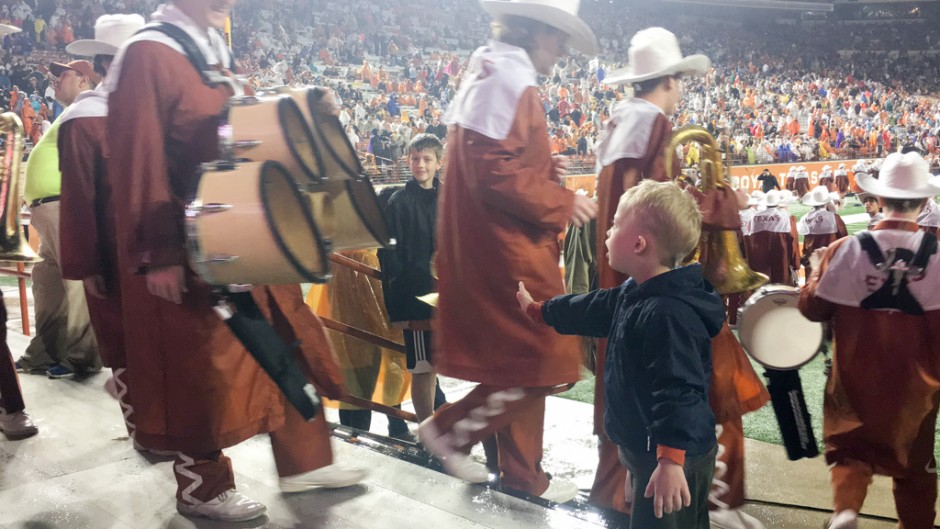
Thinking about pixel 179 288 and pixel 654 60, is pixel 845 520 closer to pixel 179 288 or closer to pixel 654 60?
pixel 654 60

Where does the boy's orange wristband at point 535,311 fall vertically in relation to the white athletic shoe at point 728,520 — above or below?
above

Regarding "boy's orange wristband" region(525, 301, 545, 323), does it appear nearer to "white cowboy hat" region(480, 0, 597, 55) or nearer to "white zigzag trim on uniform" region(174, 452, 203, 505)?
"white cowboy hat" region(480, 0, 597, 55)

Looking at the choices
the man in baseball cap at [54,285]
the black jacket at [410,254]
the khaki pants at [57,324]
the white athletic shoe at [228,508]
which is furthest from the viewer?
the khaki pants at [57,324]

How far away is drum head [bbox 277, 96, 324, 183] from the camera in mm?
2422

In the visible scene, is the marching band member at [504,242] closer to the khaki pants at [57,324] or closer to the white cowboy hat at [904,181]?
the white cowboy hat at [904,181]

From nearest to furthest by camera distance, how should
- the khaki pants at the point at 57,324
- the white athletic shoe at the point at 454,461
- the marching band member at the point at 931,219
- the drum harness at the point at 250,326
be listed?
the drum harness at the point at 250,326, the white athletic shoe at the point at 454,461, the khaki pants at the point at 57,324, the marching band member at the point at 931,219

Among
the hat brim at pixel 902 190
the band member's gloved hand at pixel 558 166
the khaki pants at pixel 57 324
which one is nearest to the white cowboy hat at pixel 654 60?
the band member's gloved hand at pixel 558 166

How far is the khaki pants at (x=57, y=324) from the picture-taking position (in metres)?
4.88

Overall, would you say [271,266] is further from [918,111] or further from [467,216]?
[918,111]

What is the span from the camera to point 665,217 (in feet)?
6.84

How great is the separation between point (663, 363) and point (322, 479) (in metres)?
1.39

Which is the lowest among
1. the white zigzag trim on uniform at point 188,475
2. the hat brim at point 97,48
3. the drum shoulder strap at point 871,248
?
the white zigzag trim on uniform at point 188,475

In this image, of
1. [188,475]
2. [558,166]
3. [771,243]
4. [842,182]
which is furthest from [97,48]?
[842,182]

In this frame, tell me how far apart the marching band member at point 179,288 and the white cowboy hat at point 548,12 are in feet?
2.97
